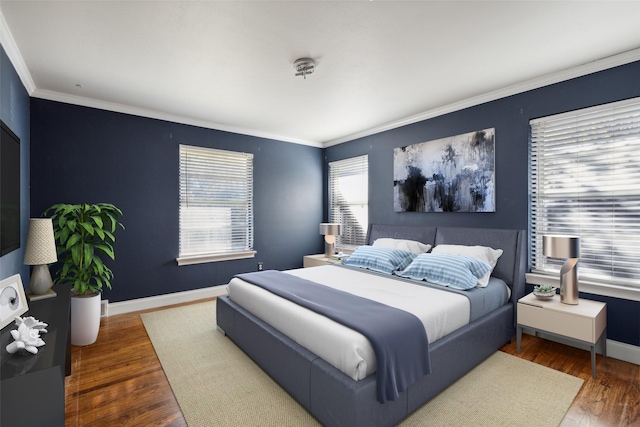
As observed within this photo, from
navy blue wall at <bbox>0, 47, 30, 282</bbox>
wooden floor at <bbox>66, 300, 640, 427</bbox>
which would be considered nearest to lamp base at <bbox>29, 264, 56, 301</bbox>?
navy blue wall at <bbox>0, 47, 30, 282</bbox>

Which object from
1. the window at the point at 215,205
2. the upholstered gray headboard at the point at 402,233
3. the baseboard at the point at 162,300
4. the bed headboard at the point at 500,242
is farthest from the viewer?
the window at the point at 215,205

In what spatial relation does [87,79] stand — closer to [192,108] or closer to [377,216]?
[192,108]

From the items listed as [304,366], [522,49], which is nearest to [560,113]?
[522,49]

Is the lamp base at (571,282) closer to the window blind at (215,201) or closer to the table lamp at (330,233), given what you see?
the table lamp at (330,233)

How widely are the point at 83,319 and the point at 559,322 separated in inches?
167

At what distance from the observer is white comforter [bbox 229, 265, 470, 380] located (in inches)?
68.9

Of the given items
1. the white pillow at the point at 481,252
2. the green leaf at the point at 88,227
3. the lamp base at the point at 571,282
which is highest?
the green leaf at the point at 88,227

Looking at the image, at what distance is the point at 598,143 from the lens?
275 centimetres

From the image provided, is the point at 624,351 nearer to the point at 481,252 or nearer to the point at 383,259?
the point at 481,252

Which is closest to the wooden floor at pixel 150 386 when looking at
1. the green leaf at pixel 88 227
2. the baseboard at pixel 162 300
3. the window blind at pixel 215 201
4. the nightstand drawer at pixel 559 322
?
the nightstand drawer at pixel 559 322

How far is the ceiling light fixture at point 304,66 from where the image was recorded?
2.62 meters

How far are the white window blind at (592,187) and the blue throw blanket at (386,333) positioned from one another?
1998 millimetres

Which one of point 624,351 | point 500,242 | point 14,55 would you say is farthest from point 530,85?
point 14,55

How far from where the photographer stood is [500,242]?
326 centimetres
